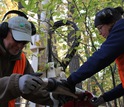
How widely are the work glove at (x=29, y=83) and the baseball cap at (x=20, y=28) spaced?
73 centimetres

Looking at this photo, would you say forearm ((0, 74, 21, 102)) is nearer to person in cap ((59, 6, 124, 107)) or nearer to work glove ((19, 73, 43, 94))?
work glove ((19, 73, 43, 94))

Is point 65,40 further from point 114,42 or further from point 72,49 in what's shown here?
point 114,42

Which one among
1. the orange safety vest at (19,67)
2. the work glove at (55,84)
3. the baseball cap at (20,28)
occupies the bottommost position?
the orange safety vest at (19,67)

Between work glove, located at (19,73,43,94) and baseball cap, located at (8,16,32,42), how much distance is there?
28.8 inches

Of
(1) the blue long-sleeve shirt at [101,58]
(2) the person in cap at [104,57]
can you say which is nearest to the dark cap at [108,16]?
(2) the person in cap at [104,57]

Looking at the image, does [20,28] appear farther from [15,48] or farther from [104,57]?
[104,57]

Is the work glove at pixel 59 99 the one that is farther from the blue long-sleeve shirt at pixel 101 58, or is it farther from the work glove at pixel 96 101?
the work glove at pixel 96 101

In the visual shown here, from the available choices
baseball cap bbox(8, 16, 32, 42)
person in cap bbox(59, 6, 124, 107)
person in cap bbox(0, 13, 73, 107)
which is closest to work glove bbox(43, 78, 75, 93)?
person in cap bbox(59, 6, 124, 107)

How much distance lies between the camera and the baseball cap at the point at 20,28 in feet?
7.25

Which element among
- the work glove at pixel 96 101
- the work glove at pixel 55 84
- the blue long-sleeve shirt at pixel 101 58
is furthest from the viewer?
the work glove at pixel 96 101

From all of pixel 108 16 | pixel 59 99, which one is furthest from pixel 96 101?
pixel 108 16

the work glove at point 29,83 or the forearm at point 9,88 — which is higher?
the work glove at point 29,83

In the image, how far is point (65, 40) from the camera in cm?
377

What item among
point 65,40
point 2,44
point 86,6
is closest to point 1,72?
point 2,44
